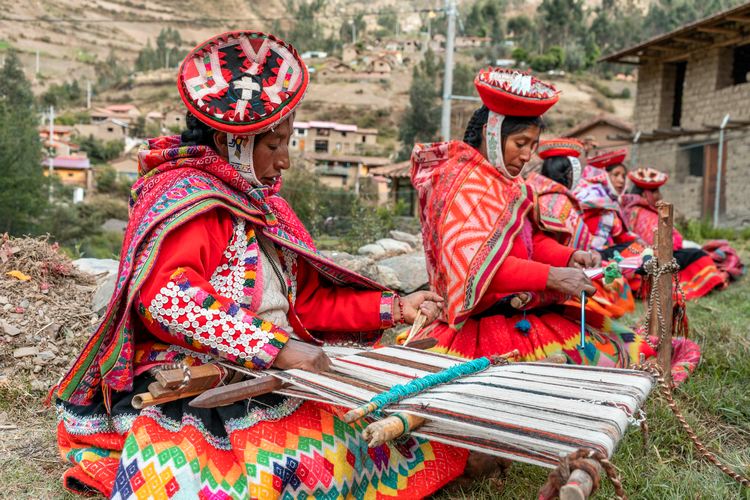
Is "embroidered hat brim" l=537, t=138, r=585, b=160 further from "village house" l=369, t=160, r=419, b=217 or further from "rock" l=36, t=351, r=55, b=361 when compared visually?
"village house" l=369, t=160, r=419, b=217

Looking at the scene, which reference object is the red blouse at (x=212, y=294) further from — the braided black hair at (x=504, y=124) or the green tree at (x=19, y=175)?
the green tree at (x=19, y=175)

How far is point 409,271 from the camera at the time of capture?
23.7 feet

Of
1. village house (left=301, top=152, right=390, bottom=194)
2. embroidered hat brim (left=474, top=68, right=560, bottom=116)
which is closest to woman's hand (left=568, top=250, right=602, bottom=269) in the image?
embroidered hat brim (left=474, top=68, right=560, bottom=116)

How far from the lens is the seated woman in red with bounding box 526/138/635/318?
5.56 m

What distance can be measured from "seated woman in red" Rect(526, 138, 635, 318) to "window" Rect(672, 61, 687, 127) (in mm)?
15235

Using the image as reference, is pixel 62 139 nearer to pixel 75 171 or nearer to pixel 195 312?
pixel 75 171


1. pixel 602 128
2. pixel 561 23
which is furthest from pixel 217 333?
pixel 561 23

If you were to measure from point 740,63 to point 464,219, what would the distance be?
18.0 meters

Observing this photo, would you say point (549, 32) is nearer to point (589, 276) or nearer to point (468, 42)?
point (468, 42)

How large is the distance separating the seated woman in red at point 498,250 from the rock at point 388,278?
2.88m

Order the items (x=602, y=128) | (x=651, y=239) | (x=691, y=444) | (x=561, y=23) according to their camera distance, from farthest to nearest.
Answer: (x=561, y=23)
(x=602, y=128)
(x=651, y=239)
(x=691, y=444)

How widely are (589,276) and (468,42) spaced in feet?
287

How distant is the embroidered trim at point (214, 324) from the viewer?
2.21m

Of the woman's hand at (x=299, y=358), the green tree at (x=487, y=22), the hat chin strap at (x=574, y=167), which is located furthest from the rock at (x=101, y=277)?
the green tree at (x=487, y=22)
